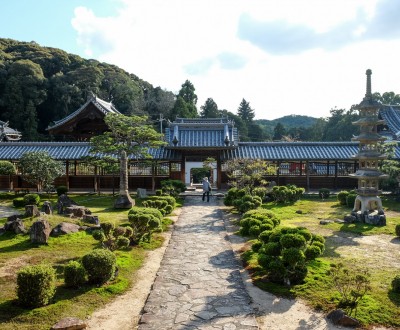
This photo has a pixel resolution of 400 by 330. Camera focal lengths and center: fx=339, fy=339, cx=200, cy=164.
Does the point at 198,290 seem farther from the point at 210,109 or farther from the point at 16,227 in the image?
the point at 210,109

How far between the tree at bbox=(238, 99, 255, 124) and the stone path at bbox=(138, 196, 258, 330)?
71764mm

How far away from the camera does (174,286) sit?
971cm

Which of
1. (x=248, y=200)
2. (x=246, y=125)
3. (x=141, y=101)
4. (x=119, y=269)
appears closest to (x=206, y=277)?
(x=119, y=269)

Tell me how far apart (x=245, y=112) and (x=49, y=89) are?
149 ft

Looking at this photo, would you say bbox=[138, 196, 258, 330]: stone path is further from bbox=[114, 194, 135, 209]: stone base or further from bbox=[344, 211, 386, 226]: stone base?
bbox=[344, 211, 386, 226]: stone base

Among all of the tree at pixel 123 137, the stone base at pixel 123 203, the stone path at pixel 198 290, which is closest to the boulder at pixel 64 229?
the stone path at pixel 198 290

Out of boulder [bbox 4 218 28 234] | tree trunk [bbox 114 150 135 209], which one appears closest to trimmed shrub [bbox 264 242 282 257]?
boulder [bbox 4 218 28 234]

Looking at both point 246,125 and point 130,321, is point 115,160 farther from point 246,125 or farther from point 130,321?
point 246,125

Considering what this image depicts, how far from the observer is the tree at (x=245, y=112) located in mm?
85188

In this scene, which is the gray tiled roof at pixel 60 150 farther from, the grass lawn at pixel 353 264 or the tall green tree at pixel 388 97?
the tall green tree at pixel 388 97

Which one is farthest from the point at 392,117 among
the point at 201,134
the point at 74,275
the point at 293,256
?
the point at 74,275

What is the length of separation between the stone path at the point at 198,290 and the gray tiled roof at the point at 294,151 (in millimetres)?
18286

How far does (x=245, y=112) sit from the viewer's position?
85625 mm

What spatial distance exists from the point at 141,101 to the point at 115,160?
162ft
